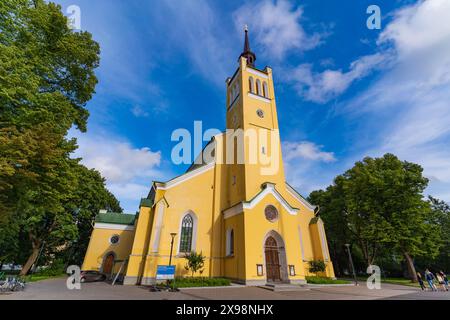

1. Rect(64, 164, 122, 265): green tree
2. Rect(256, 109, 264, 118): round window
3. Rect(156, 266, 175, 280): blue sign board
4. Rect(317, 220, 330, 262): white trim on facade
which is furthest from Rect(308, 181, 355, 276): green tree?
Rect(64, 164, 122, 265): green tree

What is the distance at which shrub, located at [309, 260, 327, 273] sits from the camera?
60.4 ft

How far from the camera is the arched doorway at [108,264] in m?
23.5

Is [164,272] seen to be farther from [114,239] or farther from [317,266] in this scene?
[114,239]

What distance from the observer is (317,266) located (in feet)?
61.1

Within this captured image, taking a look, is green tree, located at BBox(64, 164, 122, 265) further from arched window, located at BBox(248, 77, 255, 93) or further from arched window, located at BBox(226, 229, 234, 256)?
arched window, located at BBox(248, 77, 255, 93)

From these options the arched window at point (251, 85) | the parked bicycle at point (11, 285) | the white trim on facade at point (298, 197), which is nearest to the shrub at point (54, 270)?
the parked bicycle at point (11, 285)

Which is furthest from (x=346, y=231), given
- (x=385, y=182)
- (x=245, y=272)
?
(x=245, y=272)

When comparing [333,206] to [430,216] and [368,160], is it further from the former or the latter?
[430,216]

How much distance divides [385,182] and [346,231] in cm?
826

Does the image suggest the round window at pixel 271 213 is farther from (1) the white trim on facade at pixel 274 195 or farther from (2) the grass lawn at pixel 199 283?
(2) the grass lawn at pixel 199 283

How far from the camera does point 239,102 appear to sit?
76.3ft

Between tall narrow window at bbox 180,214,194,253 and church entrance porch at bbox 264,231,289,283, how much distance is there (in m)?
6.37

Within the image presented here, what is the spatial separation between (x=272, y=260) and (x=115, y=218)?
63.2 feet

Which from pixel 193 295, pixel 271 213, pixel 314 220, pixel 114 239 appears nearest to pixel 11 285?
pixel 193 295
